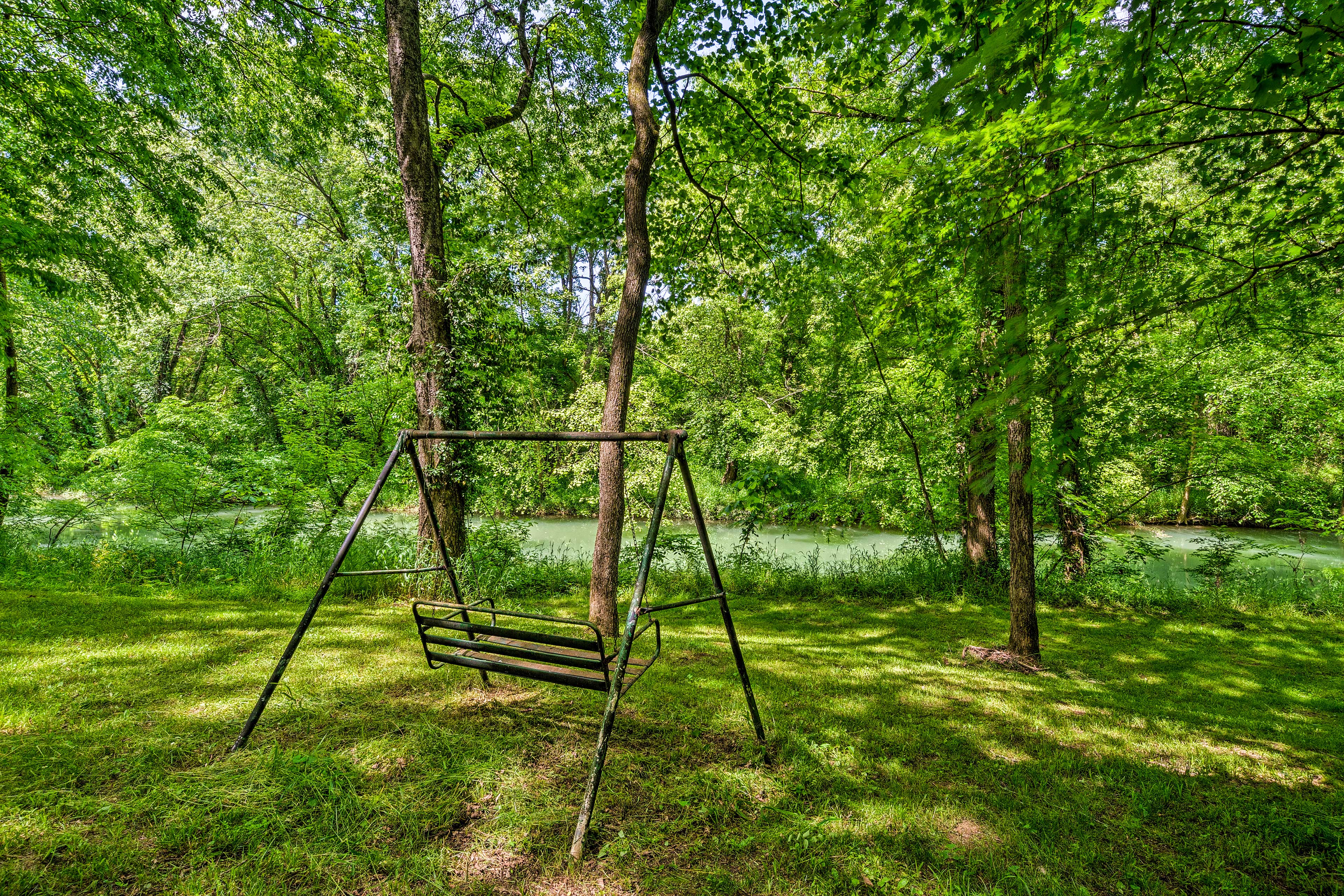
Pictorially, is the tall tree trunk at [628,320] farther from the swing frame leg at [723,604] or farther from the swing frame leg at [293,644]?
the swing frame leg at [293,644]

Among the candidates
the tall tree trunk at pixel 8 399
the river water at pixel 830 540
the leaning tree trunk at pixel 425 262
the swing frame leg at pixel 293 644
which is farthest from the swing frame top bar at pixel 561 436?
the tall tree trunk at pixel 8 399

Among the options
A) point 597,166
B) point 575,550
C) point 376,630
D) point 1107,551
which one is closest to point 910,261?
point 597,166

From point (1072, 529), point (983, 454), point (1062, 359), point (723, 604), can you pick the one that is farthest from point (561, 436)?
point (1072, 529)

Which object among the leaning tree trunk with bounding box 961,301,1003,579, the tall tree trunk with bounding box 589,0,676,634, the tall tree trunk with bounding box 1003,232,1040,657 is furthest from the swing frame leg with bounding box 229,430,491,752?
the tall tree trunk with bounding box 1003,232,1040,657

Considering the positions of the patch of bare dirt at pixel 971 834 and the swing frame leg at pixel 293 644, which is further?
the swing frame leg at pixel 293 644

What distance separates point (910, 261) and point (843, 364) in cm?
950

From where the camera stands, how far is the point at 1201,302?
2191 mm

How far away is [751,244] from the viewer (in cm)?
657

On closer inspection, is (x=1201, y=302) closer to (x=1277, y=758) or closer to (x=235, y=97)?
(x=1277, y=758)

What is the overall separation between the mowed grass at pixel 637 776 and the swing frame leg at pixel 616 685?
111 millimetres

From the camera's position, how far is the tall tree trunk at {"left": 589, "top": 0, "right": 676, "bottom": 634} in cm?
470

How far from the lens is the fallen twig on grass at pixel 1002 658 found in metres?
4.79

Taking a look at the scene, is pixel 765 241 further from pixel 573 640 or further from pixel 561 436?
pixel 573 640

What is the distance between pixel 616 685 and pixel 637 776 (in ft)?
2.49
